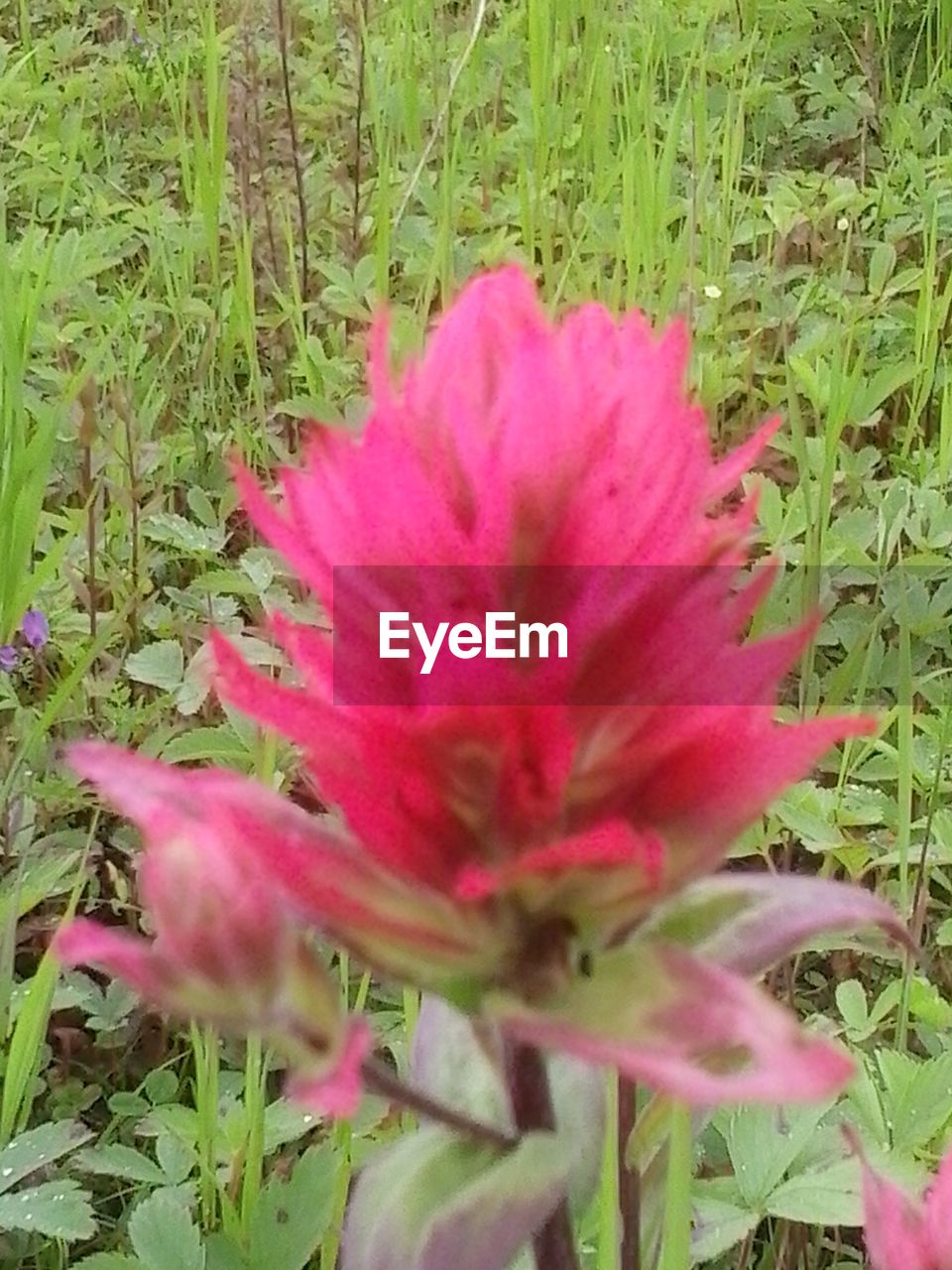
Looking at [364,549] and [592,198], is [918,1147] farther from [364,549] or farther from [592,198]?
[592,198]

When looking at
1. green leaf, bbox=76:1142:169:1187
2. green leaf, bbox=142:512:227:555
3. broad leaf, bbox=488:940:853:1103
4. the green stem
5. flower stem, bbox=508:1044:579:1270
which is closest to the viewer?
broad leaf, bbox=488:940:853:1103

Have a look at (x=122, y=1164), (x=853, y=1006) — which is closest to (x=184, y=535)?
(x=122, y=1164)

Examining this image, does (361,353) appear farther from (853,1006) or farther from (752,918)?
(752,918)

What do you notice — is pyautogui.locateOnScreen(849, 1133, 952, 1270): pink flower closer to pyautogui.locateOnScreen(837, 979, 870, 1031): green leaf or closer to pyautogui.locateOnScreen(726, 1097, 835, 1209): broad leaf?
pyautogui.locateOnScreen(726, 1097, 835, 1209): broad leaf

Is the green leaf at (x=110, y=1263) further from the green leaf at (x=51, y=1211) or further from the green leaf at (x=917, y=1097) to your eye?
the green leaf at (x=917, y=1097)

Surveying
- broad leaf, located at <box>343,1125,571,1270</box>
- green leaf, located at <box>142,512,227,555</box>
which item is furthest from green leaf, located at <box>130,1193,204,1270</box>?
green leaf, located at <box>142,512,227,555</box>

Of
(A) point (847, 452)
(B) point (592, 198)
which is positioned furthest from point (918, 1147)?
(B) point (592, 198)
